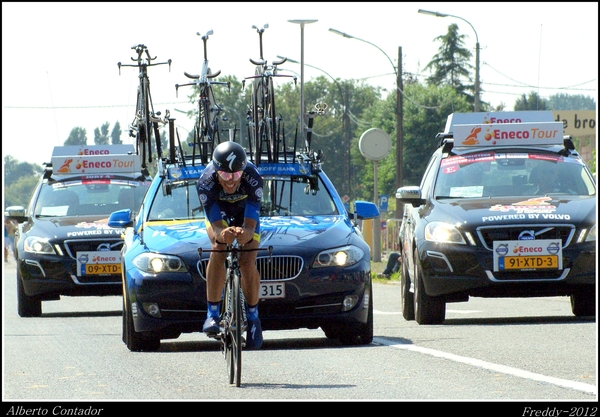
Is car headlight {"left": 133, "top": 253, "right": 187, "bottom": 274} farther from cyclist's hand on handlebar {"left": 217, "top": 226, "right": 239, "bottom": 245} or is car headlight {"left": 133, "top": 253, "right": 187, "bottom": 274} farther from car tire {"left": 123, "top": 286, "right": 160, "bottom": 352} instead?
cyclist's hand on handlebar {"left": 217, "top": 226, "right": 239, "bottom": 245}

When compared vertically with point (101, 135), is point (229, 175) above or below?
above

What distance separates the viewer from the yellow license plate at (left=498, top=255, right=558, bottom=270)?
14828 millimetres

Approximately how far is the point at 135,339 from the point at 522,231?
13.9ft

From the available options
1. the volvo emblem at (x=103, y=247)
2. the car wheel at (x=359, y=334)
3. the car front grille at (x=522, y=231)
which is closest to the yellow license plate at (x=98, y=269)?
the volvo emblem at (x=103, y=247)

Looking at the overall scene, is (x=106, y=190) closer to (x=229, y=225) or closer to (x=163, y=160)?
(x=163, y=160)

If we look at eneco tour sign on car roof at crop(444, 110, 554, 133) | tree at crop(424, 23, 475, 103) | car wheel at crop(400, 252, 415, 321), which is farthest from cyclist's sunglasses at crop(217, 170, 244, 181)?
tree at crop(424, 23, 475, 103)

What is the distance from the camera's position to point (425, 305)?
15.3 metres

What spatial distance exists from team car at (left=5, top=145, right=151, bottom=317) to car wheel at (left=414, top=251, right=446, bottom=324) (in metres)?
4.83

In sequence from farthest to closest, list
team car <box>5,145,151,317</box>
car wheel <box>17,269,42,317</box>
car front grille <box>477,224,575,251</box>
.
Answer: car wheel <box>17,269,42,317</box> → team car <box>5,145,151,317</box> → car front grille <box>477,224,575,251</box>

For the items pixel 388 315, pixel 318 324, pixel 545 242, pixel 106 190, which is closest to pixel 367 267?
pixel 318 324

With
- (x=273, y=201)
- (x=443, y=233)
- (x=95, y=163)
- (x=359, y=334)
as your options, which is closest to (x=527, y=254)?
(x=443, y=233)

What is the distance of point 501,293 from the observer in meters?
14.9

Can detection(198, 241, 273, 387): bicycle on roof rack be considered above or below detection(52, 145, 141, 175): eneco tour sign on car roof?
above

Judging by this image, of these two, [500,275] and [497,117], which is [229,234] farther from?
[497,117]
